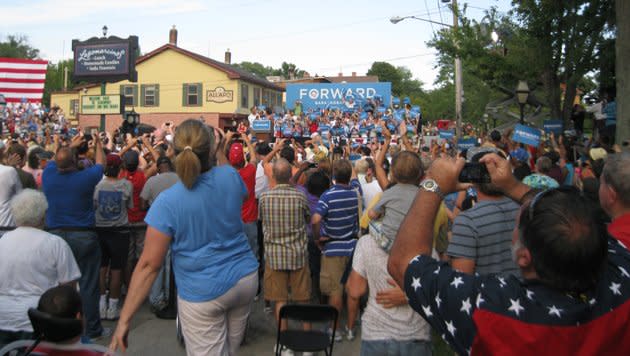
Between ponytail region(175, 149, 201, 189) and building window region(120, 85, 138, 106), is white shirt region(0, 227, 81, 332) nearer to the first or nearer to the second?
ponytail region(175, 149, 201, 189)

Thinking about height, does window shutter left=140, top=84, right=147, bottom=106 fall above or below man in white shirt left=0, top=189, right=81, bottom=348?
above

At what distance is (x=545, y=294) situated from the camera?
158cm

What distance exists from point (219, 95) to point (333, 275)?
3538 centimetres

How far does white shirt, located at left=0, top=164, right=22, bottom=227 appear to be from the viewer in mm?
5051

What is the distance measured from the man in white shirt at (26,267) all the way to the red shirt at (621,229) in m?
3.53

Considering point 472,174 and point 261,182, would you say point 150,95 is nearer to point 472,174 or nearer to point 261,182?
point 261,182

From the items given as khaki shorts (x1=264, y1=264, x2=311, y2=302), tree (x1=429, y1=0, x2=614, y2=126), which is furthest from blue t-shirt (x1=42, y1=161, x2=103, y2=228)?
tree (x1=429, y1=0, x2=614, y2=126)

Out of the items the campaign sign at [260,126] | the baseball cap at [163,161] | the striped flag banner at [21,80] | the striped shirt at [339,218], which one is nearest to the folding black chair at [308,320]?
the striped shirt at [339,218]

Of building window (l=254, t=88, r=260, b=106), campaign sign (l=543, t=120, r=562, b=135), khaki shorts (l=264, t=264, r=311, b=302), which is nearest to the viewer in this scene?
khaki shorts (l=264, t=264, r=311, b=302)

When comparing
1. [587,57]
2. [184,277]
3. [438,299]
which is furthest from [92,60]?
[438,299]

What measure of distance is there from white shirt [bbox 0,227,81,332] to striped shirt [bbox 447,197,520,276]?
2.77 m

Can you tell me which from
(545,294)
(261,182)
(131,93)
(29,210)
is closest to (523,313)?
(545,294)

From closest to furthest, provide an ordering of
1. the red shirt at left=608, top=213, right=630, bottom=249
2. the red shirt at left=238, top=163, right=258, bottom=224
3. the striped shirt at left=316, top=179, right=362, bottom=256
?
the red shirt at left=608, top=213, right=630, bottom=249 < the striped shirt at left=316, top=179, right=362, bottom=256 < the red shirt at left=238, top=163, right=258, bottom=224

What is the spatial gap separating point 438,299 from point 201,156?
203cm
